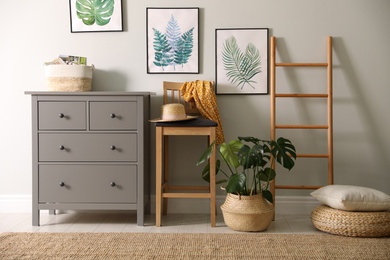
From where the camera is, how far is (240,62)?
321 centimetres

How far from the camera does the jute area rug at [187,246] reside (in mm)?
2240

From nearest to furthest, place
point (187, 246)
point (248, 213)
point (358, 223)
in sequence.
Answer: point (187, 246), point (358, 223), point (248, 213)

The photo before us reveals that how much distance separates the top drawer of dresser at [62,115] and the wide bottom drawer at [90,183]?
283mm

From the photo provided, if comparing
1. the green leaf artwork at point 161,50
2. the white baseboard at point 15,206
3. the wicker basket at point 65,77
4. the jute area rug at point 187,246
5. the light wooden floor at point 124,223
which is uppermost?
the green leaf artwork at point 161,50

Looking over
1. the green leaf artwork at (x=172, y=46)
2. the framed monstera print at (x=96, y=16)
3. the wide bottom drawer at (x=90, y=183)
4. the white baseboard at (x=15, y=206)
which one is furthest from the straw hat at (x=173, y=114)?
the white baseboard at (x=15, y=206)

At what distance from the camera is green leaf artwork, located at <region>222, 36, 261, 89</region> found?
3215 mm

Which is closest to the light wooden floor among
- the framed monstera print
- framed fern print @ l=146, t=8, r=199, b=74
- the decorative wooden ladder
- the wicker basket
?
the decorative wooden ladder

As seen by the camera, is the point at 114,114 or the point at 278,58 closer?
the point at 114,114

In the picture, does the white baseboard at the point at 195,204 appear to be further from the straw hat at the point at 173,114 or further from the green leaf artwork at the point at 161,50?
the green leaf artwork at the point at 161,50

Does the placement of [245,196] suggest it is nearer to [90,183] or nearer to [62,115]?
[90,183]

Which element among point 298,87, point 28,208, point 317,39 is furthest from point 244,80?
point 28,208

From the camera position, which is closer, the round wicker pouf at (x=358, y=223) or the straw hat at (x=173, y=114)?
the round wicker pouf at (x=358, y=223)

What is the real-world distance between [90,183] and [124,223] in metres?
0.40

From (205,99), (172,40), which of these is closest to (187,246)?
(205,99)
